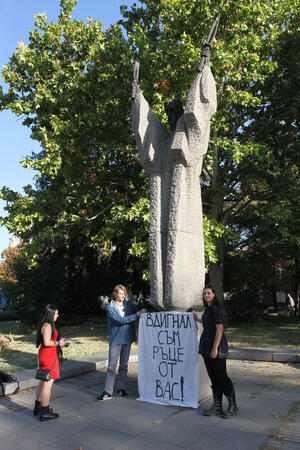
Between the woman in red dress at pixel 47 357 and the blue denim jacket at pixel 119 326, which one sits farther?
the blue denim jacket at pixel 119 326

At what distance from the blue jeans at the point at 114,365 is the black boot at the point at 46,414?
3.19 ft

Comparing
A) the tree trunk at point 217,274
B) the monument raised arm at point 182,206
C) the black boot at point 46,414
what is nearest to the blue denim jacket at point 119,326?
the monument raised arm at point 182,206

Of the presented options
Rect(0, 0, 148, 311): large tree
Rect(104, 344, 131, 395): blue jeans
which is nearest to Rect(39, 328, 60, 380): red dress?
Rect(104, 344, 131, 395): blue jeans

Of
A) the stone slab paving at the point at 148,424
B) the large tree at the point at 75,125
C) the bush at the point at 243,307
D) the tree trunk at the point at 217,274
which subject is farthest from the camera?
the bush at the point at 243,307

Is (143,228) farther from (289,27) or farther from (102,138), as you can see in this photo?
(289,27)

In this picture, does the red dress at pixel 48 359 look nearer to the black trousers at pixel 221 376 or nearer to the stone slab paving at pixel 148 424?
the stone slab paving at pixel 148 424

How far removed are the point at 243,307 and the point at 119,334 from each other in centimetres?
1428

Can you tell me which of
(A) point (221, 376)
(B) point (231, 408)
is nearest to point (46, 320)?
(A) point (221, 376)

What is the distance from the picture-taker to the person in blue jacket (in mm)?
5629

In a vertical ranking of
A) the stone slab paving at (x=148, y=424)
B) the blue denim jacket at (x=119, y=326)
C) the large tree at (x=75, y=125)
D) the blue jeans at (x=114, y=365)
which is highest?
the large tree at (x=75, y=125)

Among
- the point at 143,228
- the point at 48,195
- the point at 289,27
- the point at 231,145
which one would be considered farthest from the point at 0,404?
the point at 289,27

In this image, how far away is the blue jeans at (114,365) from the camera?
18.4 ft

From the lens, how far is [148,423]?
177 inches

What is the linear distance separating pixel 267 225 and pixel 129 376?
778 centimetres
